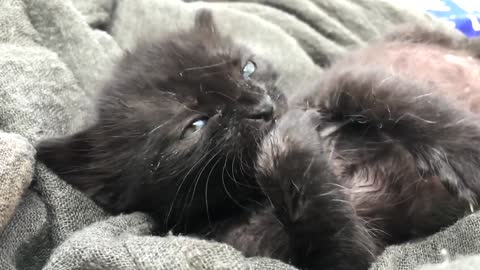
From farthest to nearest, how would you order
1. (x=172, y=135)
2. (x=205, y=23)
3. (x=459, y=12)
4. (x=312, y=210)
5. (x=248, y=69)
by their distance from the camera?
(x=459, y=12) < (x=205, y=23) < (x=248, y=69) < (x=172, y=135) < (x=312, y=210)

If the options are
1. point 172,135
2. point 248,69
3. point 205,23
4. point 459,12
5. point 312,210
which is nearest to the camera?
point 312,210

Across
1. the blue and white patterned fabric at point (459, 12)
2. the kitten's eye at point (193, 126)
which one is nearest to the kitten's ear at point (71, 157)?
the kitten's eye at point (193, 126)

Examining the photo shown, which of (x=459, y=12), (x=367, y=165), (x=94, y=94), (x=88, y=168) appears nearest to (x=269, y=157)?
(x=367, y=165)

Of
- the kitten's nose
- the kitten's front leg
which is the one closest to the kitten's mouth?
the kitten's nose

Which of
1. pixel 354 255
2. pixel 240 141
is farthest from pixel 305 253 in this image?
pixel 240 141

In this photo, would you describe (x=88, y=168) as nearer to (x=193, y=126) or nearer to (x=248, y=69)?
(x=193, y=126)

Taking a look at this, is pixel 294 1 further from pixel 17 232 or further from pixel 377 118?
pixel 17 232
